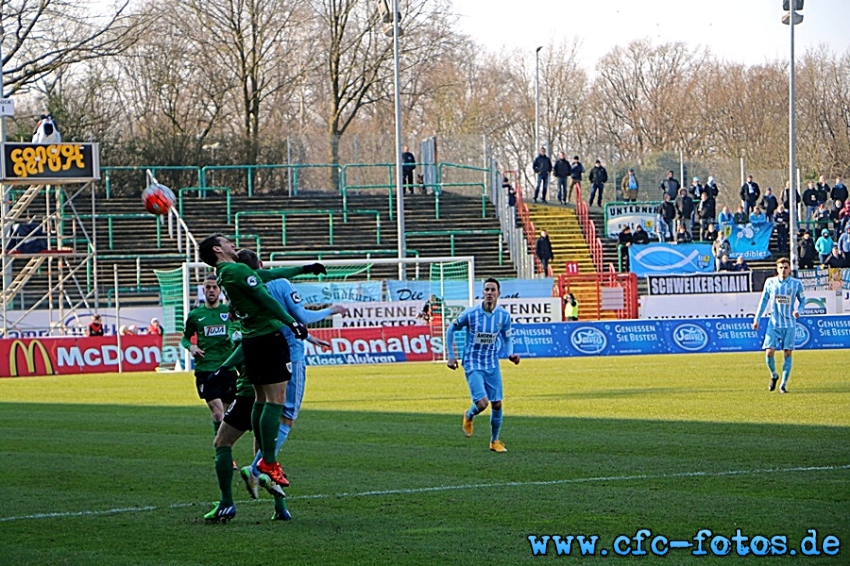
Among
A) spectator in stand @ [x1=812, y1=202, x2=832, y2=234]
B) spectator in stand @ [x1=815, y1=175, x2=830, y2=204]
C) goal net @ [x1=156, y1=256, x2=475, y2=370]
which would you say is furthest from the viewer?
spectator in stand @ [x1=812, y1=202, x2=832, y2=234]

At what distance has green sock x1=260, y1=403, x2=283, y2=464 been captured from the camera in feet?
32.2

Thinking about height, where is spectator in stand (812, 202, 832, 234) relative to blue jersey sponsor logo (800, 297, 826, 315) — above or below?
above

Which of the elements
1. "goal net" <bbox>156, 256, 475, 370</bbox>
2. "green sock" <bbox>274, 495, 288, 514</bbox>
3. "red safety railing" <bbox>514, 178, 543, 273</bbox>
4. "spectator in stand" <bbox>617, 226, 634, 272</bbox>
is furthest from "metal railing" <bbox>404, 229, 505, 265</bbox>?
"green sock" <bbox>274, 495, 288, 514</bbox>

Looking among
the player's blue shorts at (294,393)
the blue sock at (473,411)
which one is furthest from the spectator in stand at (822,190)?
the player's blue shorts at (294,393)

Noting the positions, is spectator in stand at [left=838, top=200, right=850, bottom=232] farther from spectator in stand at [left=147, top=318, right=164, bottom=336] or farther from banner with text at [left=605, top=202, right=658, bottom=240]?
spectator in stand at [left=147, top=318, right=164, bottom=336]

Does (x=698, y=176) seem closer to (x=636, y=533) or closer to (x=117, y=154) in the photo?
(x=117, y=154)

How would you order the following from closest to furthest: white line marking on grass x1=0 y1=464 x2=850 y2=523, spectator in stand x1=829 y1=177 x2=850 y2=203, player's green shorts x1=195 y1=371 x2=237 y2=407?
white line marking on grass x1=0 y1=464 x2=850 y2=523, player's green shorts x1=195 y1=371 x2=237 y2=407, spectator in stand x1=829 y1=177 x2=850 y2=203

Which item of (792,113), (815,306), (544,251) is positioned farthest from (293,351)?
(792,113)

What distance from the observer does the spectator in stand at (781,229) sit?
158ft

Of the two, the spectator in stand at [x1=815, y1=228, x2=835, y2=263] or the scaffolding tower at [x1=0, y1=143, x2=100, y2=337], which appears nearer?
the scaffolding tower at [x1=0, y1=143, x2=100, y2=337]

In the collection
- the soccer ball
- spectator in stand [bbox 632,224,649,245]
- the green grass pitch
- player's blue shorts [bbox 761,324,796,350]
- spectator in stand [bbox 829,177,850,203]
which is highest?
spectator in stand [bbox 829,177,850,203]

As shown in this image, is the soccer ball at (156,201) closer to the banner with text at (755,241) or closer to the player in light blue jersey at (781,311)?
the player in light blue jersey at (781,311)

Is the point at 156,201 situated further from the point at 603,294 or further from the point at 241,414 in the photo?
the point at 603,294

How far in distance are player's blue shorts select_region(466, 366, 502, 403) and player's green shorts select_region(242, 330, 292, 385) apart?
19.2ft
